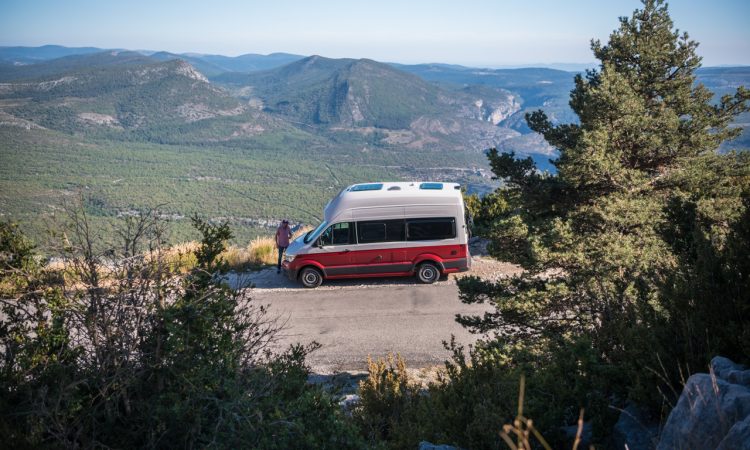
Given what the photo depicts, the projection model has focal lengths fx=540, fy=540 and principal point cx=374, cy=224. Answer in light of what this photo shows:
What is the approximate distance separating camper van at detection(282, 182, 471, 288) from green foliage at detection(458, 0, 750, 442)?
4.40 m

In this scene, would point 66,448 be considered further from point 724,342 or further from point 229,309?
point 724,342

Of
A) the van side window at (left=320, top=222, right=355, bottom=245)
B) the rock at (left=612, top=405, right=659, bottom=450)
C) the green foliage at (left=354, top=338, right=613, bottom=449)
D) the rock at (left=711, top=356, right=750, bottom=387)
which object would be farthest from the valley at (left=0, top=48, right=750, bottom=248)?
the rock at (left=711, top=356, right=750, bottom=387)

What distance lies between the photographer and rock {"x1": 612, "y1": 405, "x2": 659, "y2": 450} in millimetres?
3982

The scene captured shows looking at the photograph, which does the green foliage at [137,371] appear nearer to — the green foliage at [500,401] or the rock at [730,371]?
the green foliage at [500,401]

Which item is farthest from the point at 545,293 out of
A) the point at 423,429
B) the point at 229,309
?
the point at 229,309

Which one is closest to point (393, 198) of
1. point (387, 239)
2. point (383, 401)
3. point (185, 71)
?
point (387, 239)

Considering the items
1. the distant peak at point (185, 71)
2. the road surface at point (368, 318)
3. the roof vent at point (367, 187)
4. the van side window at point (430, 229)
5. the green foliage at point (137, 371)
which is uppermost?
the distant peak at point (185, 71)

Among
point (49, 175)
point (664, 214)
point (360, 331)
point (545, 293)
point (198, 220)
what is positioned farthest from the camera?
point (49, 175)

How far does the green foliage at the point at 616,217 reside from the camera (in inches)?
202

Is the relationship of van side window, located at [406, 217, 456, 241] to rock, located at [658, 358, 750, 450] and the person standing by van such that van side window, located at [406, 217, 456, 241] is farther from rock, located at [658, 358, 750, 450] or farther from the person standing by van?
rock, located at [658, 358, 750, 450]

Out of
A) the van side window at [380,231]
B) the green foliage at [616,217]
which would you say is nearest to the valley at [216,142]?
the van side window at [380,231]

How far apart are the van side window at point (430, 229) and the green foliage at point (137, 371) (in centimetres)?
861

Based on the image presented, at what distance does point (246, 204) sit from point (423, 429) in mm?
77388

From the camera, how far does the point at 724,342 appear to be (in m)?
4.07
